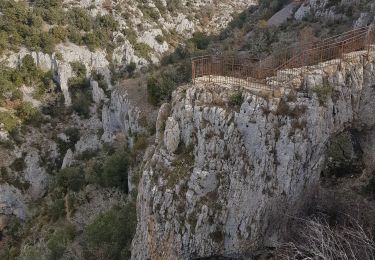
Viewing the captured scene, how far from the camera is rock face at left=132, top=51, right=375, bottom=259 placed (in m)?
14.3

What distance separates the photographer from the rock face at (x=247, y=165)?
14.3 meters

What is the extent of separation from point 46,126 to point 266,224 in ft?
109

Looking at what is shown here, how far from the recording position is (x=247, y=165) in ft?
48.0

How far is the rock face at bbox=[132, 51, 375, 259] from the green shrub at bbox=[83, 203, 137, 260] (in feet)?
17.5

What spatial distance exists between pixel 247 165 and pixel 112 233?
9420 mm

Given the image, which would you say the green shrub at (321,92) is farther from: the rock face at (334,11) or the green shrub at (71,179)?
the green shrub at (71,179)

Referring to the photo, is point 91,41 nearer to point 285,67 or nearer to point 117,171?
point 117,171

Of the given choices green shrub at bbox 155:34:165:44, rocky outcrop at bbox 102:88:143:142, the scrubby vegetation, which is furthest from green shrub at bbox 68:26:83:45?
rocky outcrop at bbox 102:88:143:142

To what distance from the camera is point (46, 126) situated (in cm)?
4247

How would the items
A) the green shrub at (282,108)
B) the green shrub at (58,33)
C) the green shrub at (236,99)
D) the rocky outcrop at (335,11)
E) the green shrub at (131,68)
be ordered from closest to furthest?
the green shrub at (282,108) < the green shrub at (236,99) < the rocky outcrop at (335,11) < the green shrub at (58,33) < the green shrub at (131,68)

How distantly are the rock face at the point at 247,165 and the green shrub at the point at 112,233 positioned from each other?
17.5ft

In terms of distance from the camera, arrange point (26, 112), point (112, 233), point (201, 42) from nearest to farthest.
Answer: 1. point (112, 233)
2. point (26, 112)
3. point (201, 42)

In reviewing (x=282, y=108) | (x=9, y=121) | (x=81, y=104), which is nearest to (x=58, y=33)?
(x=81, y=104)

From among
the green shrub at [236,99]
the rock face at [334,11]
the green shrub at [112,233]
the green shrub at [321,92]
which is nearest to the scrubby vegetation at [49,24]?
the rock face at [334,11]
